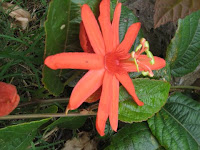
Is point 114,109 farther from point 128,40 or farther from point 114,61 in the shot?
point 128,40

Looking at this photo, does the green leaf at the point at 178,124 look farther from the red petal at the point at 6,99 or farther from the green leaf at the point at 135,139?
the red petal at the point at 6,99

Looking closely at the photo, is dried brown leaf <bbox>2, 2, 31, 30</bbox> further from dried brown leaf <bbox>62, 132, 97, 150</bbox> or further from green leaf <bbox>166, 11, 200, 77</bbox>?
green leaf <bbox>166, 11, 200, 77</bbox>

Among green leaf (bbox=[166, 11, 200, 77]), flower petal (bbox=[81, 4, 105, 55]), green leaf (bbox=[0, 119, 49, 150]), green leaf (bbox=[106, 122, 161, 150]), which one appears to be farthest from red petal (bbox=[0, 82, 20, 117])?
green leaf (bbox=[166, 11, 200, 77])

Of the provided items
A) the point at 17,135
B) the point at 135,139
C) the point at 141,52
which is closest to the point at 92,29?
the point at 141,52

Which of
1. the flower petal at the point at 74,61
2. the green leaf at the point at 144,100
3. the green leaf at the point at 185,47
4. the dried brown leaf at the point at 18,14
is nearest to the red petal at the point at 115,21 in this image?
the flower petal at the point at 74,61

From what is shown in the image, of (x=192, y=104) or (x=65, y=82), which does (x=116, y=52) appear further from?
(x=192, y=104)
